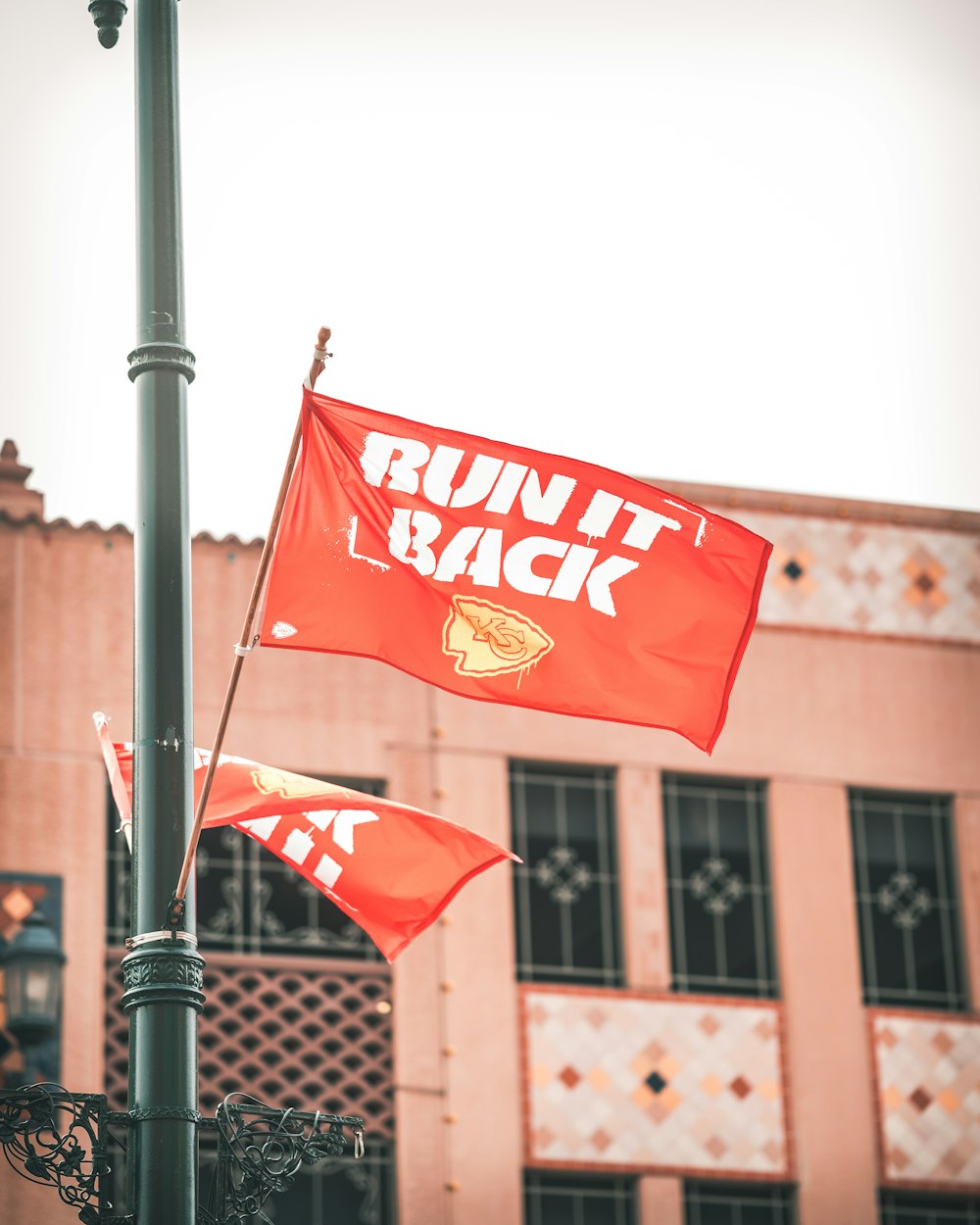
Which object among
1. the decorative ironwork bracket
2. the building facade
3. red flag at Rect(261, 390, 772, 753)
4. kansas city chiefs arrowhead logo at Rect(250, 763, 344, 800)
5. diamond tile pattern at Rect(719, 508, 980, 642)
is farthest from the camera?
diamond tile pattern at Rect(719, 508, 980, 642)

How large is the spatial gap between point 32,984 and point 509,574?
705cm

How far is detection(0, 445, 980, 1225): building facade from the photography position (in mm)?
18578

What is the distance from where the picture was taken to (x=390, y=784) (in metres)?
19.5

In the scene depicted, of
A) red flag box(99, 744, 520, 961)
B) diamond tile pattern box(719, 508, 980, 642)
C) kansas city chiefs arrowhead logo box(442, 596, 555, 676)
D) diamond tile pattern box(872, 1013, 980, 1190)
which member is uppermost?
diamond tile pattern box(719, 508, 980, 642)

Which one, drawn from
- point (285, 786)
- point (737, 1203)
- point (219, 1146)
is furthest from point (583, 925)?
point (219, 1146)

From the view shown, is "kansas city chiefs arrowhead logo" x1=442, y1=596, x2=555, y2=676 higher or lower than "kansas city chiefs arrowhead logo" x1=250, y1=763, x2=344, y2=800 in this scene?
higher

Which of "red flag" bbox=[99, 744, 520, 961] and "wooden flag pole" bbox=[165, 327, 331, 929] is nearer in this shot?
"wooden flag pole" bbox=[165, 327, 331, 929]

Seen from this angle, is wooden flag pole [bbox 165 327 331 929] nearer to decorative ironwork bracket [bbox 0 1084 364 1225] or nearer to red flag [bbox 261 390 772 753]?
red flag [bbox 261 390 772 753]

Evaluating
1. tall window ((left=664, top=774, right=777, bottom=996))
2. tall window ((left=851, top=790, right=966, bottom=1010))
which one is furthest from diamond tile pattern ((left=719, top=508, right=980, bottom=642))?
tall window ((left=664, top=774, right=777, bottom=996))

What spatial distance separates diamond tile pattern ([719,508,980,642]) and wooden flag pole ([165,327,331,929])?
42.9 feet

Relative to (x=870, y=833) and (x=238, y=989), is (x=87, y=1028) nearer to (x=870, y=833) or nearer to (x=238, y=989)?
(x=238, y=989)

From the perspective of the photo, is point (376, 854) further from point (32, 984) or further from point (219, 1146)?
point (32, 984)

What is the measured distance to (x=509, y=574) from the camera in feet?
29.9

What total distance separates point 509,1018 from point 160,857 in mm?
11562
